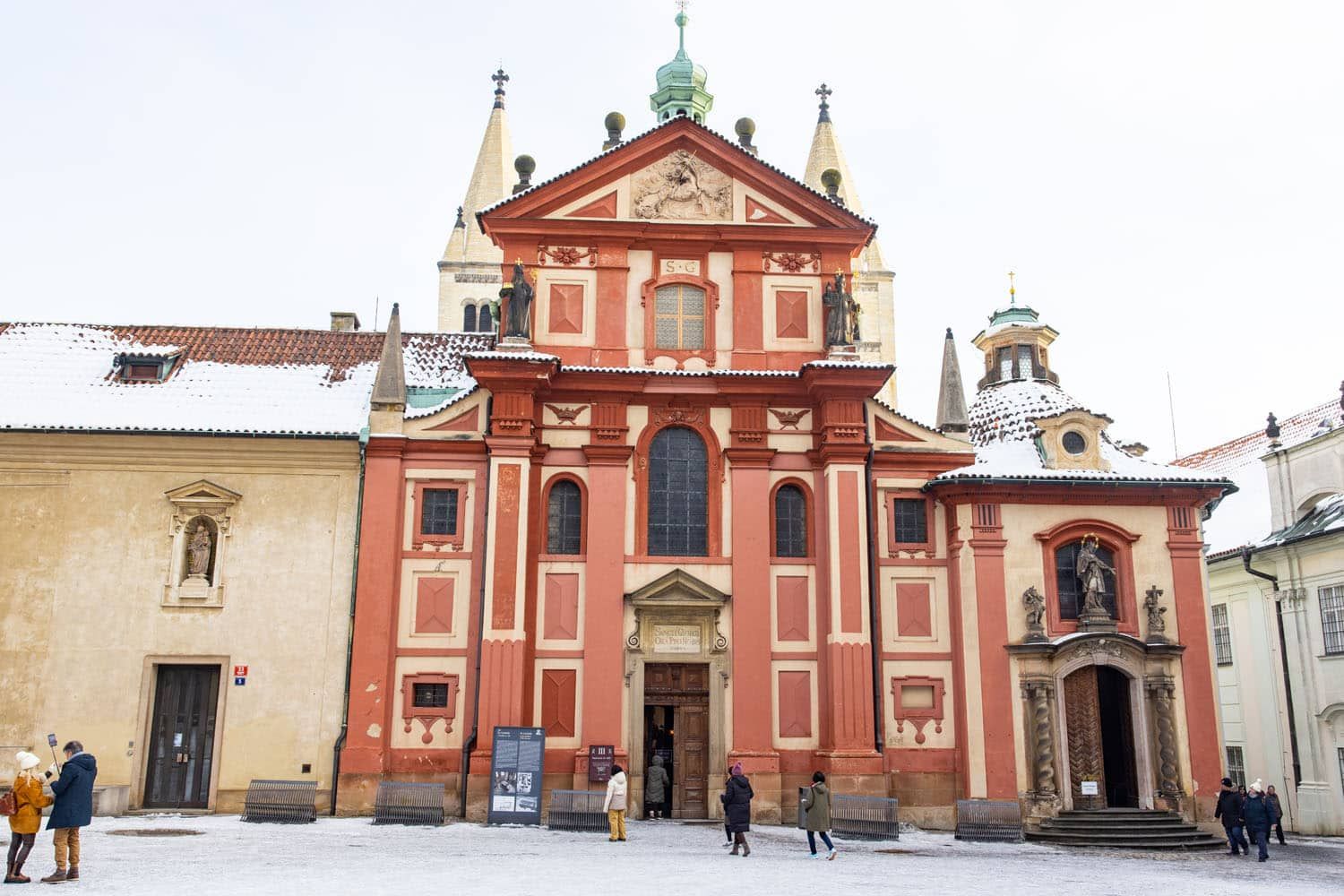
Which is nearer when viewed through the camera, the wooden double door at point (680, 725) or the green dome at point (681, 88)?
the wooden double door at point (680, 725)

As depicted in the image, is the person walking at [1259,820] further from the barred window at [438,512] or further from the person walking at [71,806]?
the person walking at [71,806]

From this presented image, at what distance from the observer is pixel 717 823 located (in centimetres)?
2645

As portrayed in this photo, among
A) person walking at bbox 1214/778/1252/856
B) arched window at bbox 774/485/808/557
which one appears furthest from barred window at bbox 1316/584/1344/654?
arched window at bbox 774/485/808/557

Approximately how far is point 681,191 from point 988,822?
16.2 metres

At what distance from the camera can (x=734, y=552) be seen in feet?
92.7

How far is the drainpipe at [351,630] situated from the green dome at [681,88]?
57.1ft

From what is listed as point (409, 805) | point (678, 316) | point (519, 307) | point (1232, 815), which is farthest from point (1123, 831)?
point (519, 307)

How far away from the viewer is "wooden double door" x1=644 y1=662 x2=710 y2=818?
27500 millimetres

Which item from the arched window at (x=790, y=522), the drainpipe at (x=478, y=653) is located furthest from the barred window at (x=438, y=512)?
the arched window at (x=790, y=522)

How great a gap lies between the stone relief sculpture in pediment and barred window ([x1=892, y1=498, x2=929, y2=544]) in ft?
27.1

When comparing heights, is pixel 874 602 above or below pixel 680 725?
above

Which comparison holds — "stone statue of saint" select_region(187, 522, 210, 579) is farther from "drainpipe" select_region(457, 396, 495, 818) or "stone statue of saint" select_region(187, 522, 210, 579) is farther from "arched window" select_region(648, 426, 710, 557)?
"arched window" select_region(648, 426, 710, 557)

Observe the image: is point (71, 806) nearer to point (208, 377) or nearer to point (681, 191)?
point (208, 377)

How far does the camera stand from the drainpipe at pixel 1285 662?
3319 cm
